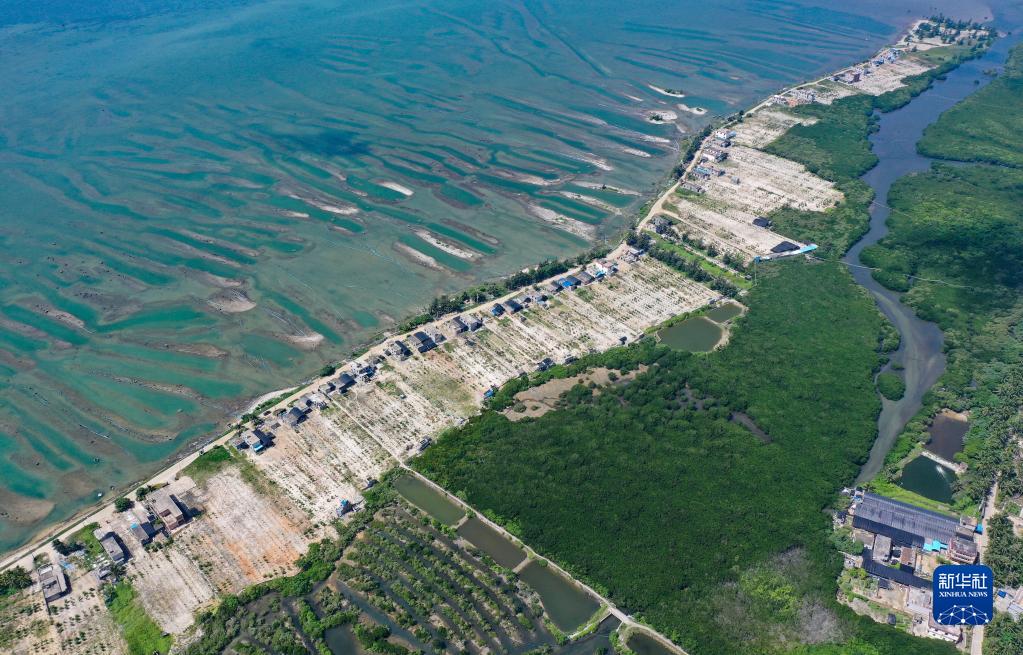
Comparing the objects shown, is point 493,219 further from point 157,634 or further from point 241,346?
point 157,634

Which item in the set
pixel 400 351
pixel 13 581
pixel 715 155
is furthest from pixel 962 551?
pixel 715 155

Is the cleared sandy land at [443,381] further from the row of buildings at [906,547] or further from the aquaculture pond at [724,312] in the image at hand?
the row of buildings at [906,547]

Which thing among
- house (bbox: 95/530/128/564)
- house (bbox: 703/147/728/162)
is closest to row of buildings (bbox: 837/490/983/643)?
house (bbox: 95/530/128/564)

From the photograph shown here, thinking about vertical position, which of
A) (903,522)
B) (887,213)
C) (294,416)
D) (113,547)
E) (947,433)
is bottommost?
(113,547)

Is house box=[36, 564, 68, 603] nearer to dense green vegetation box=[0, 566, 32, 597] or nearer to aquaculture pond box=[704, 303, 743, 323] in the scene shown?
dense green vegetation box=[0, 566, 32, 597]

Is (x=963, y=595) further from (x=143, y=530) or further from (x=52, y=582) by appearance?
(x=52, y=582)

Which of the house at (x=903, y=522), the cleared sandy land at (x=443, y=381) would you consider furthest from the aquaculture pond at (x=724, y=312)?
the house at (x=903, y=522)

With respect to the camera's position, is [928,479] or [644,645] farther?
[928,479]
